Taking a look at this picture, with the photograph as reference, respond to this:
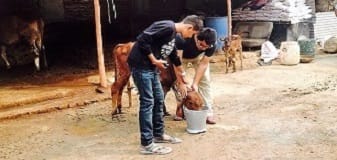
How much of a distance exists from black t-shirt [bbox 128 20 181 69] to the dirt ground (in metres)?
0.97

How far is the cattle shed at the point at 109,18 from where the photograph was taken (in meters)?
11.1

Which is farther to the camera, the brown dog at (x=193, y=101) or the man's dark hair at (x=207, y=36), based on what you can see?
the brown dog at (x=193, y=101)

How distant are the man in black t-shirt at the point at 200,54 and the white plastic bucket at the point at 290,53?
4377mm

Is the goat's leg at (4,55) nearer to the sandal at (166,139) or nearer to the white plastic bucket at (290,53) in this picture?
the sandal at (166,139)

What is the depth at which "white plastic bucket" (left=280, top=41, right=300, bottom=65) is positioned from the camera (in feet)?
31.9

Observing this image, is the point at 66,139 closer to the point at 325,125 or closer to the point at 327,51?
the point at 325,125

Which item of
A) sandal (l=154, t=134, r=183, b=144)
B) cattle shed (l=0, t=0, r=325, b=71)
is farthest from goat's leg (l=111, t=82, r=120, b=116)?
cattle shed (l=0, t=0, r=325, b=71)

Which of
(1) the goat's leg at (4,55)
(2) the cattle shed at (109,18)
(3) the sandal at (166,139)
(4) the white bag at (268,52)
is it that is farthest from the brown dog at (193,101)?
(1) the goat's leg at (4,55)

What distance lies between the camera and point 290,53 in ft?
32.1

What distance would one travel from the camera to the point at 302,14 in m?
11.5

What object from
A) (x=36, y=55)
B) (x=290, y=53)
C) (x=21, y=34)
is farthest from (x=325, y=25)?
(x=21, y=34)

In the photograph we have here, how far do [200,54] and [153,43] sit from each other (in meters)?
1.20

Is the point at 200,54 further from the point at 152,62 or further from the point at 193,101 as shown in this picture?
the point at 152,62

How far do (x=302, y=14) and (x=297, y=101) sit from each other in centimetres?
519
